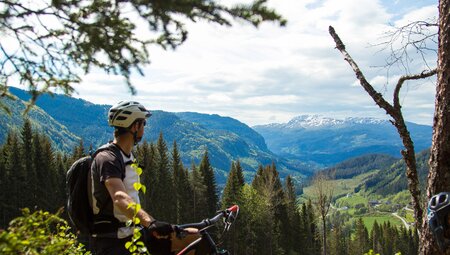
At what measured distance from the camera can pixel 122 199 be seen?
421 centimetres

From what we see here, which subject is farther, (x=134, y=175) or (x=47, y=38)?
(x=134, y=175)

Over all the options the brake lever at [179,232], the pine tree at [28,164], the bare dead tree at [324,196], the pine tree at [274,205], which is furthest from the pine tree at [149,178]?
the brake lever at [179,232]

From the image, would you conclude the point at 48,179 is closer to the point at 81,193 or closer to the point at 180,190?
the point at 180,190

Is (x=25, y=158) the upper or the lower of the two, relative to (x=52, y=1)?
lower

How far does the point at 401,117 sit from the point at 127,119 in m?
4.41

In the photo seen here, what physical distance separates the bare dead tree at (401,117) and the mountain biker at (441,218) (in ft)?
6.69

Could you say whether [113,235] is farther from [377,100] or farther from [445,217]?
[377,100]

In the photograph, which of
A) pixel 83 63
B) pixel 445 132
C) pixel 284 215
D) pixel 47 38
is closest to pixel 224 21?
pixel 83 63

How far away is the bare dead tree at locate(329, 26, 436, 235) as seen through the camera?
6.67m

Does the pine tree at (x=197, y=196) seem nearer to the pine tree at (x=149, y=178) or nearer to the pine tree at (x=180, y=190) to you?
the pine tree at (x=180, y=190)

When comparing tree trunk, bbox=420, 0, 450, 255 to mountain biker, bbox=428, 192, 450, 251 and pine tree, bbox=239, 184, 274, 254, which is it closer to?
mountain biker, bbox=428, 192, 450, 251

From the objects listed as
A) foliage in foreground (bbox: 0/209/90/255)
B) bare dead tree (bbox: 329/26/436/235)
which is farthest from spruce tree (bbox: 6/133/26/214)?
foliage in foreground (bbox: 0/209/90/255)

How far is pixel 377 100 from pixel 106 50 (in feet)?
15.8

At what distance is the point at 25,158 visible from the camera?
51125mm
